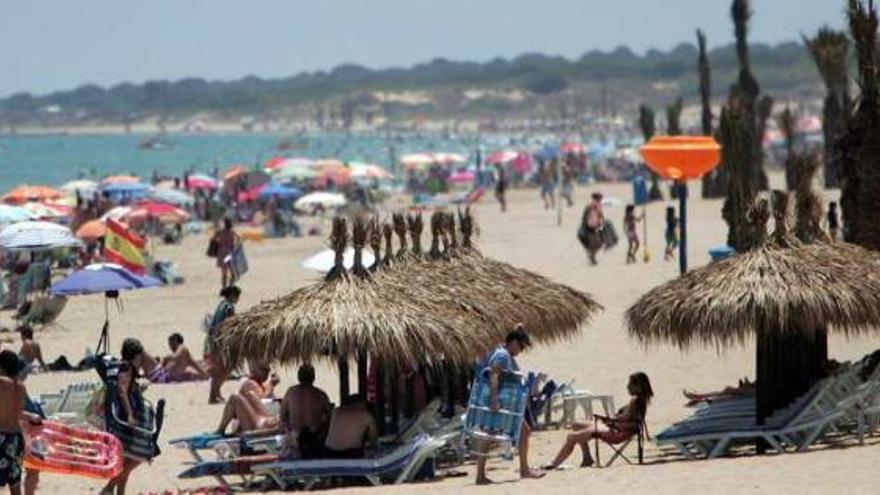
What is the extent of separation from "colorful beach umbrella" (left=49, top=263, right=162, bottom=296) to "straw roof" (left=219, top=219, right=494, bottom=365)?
16.0 ft

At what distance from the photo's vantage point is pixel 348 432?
12.8 metres

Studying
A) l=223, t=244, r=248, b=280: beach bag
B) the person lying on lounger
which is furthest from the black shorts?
l=223, t=244, r=248, b=280: beach bag

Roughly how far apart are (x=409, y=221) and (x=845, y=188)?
4.74m

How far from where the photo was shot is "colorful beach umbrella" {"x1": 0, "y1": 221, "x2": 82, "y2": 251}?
75.9 ft

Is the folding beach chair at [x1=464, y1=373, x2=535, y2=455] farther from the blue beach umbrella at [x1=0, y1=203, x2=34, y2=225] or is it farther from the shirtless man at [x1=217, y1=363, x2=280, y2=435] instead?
the blue beach umbrella at [x1=0, y1=203, x2=34, y2=225]

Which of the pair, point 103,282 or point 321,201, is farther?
point 321,201

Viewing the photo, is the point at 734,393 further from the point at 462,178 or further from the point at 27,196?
the point at 462,178

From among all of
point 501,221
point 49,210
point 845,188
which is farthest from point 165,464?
point 501,221

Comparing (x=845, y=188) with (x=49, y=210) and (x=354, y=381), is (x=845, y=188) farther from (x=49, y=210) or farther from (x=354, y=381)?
(x=49, y=210)

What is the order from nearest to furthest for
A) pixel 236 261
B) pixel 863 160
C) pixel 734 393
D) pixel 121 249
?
1. pixel 734 393
2. pixel 863 160
3. pixel 121 249
4. pixel 236 261

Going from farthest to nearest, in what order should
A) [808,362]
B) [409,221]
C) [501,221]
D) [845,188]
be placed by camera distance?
[501,221], [845,188], [409,221], [808,362]

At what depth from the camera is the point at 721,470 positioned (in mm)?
11820

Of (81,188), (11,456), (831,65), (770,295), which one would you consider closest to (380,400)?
(770,295)

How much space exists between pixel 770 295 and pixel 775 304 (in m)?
0.07
